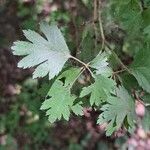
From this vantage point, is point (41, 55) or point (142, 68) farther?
point (142, 68)

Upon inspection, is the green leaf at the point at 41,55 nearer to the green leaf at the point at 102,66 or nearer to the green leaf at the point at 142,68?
the green leaf at the point at 102,66

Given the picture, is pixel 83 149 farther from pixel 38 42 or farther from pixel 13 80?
pixel 38 42

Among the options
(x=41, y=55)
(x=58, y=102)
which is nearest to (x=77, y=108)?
(x=58, y=102)

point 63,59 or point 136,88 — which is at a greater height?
point 63,59

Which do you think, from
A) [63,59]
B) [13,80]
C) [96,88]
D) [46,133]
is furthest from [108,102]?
[13,80]

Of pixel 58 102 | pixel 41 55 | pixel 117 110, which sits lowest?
pixel 117 110

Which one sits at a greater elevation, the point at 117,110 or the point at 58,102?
the point at 58,102

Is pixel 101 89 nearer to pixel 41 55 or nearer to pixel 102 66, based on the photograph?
pixel 102 66
